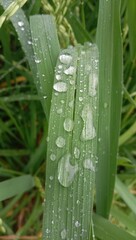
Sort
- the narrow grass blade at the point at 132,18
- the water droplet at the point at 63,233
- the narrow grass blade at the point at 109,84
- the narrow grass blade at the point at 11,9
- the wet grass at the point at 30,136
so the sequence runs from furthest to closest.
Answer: the wet grass at the point at 30,136 < the narrow grass blade at the point at 132,18 < the narrow grass blade at the point at 109,84 < the water droplet at the point at 63,233 < the narrow grass blade at the point at 11,9

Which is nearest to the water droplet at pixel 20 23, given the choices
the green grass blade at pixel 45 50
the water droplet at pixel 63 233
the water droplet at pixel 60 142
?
the green grass blade at pixel 45 50

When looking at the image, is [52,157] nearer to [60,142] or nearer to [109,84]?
[60,142]

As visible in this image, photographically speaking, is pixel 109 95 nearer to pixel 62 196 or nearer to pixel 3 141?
pixel 62 196

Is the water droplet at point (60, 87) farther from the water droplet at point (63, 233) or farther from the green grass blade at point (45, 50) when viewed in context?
the water droplet at point (63, 233)

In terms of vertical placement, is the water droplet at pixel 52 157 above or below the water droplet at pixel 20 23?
below

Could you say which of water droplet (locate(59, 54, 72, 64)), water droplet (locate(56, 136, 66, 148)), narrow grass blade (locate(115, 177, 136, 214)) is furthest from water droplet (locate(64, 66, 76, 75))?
narrow grass blade (locate(115, 177, 136, 214))
